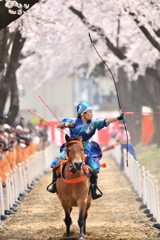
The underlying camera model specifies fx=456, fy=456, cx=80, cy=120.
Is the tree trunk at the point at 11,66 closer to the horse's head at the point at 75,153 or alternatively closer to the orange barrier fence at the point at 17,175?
the orange barrier fence at the point at 17,175

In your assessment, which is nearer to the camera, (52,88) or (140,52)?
(140,52)

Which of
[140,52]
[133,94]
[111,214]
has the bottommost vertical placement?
[111,214]

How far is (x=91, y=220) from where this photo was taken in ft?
30.9

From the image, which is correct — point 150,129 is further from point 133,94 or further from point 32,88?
point 32,88

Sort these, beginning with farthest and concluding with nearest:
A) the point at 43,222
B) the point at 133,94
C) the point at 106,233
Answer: the point at 133,94
the point at 43,222
the point at 106,233

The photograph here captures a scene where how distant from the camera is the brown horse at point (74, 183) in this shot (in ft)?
23.5

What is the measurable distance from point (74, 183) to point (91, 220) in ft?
7.18

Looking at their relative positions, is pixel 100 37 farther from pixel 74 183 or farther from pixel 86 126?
pixel 74 183

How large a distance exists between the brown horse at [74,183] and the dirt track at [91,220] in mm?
653

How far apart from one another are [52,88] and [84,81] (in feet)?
19.0

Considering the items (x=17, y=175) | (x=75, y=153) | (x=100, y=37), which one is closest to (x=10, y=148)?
(x=17, y=175)

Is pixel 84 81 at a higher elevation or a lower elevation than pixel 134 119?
higher

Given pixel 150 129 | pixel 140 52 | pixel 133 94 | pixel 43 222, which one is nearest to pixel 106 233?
pixel 43 222

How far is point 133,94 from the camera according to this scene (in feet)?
93.3
